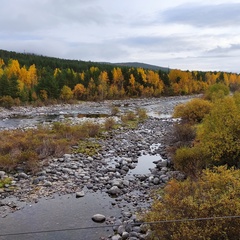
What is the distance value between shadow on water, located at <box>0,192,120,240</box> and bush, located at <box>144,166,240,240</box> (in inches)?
130

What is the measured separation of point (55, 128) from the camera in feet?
102

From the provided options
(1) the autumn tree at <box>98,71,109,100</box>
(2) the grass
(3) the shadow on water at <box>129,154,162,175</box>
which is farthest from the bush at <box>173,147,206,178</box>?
(1) the autumn tree at <box>98,71,109,100</box>

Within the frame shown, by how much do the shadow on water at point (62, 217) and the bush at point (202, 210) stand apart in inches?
130

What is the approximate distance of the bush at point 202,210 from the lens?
8.36m

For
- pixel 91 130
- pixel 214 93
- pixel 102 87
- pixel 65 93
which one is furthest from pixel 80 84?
pixel 91 130

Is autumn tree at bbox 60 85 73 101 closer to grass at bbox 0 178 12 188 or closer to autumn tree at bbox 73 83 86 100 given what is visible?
autumn tree at bbox 73 83 86 100

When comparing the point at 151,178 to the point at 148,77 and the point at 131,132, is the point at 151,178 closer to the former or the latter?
the point at 131,132

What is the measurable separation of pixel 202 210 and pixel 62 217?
6705 millimetres

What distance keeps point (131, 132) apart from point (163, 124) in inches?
313

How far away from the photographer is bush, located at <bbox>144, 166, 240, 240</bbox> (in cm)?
836

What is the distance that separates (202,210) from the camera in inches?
343

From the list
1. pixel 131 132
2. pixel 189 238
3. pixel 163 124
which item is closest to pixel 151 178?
pixel 189 238

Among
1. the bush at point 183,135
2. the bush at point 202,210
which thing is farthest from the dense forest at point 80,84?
the bush at point 202,210

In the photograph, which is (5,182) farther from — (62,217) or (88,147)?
(88,147)
